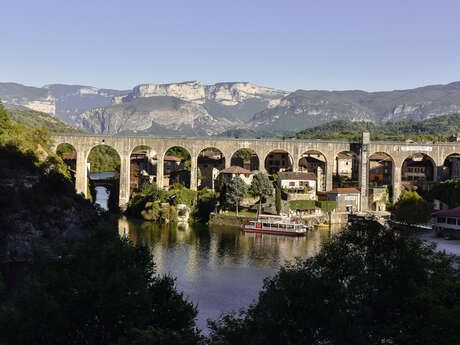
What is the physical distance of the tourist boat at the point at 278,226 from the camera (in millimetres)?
80438

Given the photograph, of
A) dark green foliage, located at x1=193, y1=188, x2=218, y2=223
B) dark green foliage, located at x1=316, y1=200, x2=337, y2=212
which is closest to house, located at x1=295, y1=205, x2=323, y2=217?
dark green foliage, located at x1=316, y1=200, x2=337, y2=212

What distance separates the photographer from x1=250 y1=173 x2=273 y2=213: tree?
89.9 meters

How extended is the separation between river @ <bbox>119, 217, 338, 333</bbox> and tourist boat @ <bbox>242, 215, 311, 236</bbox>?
1.72 meters

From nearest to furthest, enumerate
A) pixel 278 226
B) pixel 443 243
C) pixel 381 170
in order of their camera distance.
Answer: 1. pixel 443 243
2. pixel 278 226
3. pixel 381 170

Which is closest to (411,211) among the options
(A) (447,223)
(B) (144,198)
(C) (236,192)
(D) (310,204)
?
(A) (447,223)

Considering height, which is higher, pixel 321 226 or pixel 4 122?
pixel 4 122

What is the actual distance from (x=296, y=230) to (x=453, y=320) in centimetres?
5798

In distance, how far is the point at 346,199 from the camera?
318ft

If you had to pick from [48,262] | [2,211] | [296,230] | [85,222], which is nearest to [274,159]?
[296,230]

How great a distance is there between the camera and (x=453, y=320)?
22.3 metres

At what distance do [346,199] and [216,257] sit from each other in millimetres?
40855

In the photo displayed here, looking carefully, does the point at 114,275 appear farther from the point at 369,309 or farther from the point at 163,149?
the point at 163,149

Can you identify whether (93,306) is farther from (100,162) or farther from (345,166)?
(100,162)

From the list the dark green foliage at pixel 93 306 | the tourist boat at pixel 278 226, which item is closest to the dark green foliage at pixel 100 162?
the tourist boat at pixel 278 226
